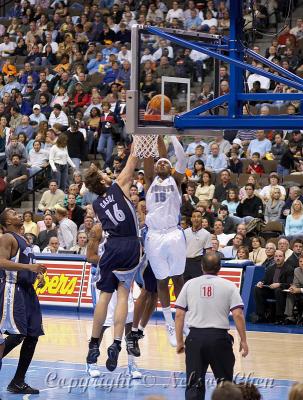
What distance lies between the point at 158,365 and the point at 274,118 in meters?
4.65

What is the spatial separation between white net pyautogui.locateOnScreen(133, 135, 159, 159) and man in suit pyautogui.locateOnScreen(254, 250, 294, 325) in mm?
6508

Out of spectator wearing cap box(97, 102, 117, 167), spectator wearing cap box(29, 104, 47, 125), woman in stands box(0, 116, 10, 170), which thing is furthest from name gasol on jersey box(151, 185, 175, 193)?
spectator wearing cap box(29, 104, 47, 125)

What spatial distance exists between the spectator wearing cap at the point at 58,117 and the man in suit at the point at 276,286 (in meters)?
9.61

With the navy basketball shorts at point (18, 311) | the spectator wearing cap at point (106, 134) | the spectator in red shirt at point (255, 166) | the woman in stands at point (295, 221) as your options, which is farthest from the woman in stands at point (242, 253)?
the navy basketball shorts at point (18, 311)

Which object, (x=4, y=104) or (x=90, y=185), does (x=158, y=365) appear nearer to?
(x=90, y=185)

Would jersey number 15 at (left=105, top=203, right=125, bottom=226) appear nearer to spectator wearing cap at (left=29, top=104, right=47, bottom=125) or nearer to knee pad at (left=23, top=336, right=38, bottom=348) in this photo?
knee pad at (left=23, top=336, right=38, bottom=348)

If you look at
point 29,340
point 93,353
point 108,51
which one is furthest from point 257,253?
point 108,51

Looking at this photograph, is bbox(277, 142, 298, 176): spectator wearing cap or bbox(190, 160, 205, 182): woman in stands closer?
bbox(277, 142, 298, 176): spectator wearing cap

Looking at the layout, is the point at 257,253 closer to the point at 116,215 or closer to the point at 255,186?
the point at 255,186

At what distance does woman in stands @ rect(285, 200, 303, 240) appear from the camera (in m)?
19.7

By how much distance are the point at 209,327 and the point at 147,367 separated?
4.31 m

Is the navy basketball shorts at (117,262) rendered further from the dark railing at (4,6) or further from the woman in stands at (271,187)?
the dark railing at (4,6)

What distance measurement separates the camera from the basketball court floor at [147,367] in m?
12.3

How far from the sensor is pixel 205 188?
2189cm
